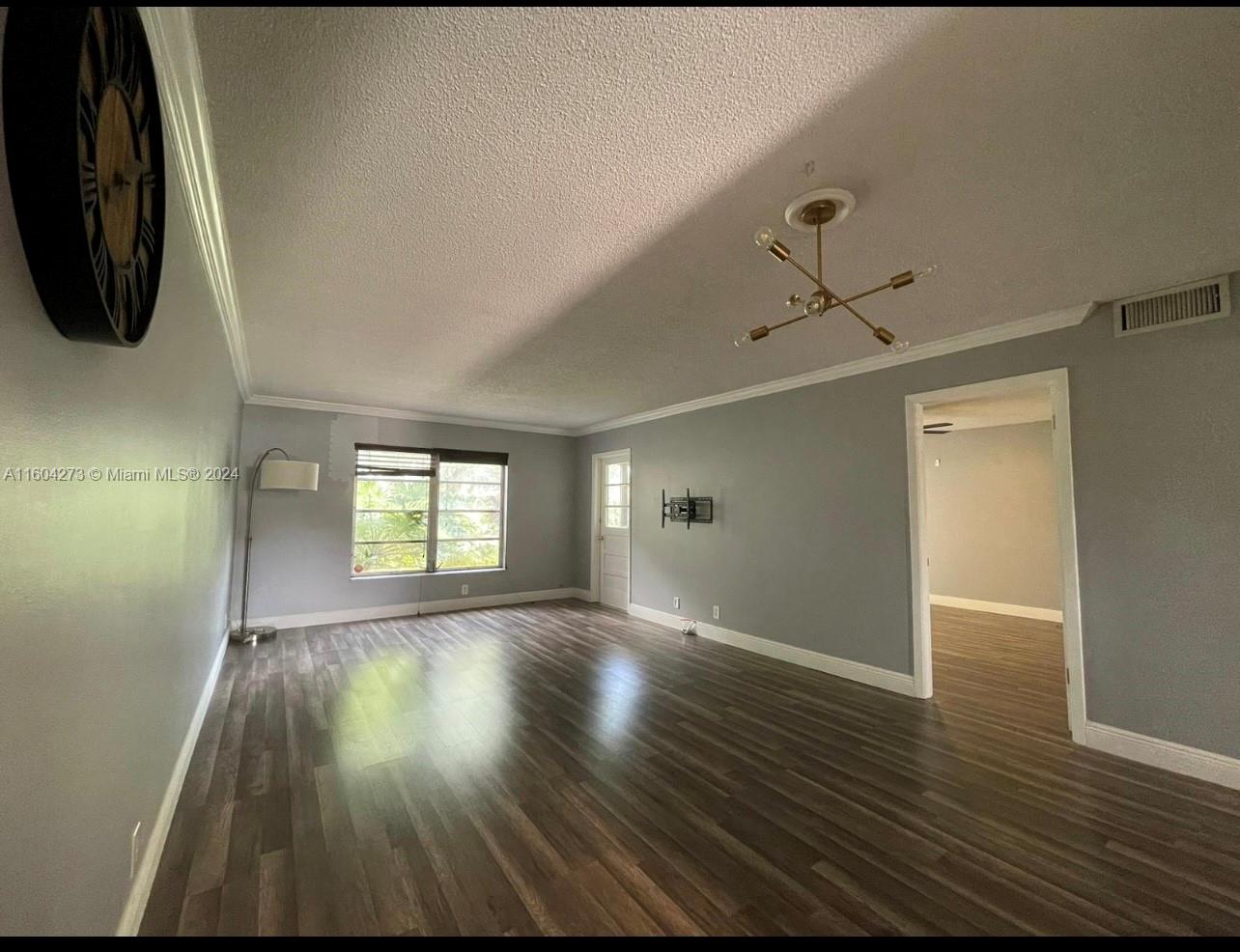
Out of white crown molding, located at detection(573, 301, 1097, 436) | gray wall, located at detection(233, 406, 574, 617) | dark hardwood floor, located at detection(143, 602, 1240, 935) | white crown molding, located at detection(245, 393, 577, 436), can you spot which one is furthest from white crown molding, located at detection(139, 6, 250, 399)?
white crown molding, located at detection(573, 301, 1097, 436)

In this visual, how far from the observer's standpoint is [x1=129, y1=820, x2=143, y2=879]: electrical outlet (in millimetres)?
1453

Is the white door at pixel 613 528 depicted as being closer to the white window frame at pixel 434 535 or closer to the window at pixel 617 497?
the window at pixel 617 497

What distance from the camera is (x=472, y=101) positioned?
1.43m

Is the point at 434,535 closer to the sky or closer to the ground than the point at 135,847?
closer to the sky

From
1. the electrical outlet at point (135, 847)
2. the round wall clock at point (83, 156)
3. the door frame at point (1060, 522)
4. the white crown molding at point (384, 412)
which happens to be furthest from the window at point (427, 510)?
the round wall clock at point (83, 156)

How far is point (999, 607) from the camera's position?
639cm

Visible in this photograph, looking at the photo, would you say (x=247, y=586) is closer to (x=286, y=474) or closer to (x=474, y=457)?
(x=286, y=474)

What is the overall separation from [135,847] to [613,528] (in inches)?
213

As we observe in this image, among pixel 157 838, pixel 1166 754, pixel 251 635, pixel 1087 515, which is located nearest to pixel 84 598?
pixel 157 838

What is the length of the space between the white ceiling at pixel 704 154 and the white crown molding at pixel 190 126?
0.05m

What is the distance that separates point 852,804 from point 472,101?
3.07 metres

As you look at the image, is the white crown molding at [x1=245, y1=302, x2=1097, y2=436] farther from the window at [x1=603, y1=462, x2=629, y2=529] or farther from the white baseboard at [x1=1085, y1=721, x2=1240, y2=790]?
the white baseboard at [x1=1085, y1=721, x2=1240, y2=790]

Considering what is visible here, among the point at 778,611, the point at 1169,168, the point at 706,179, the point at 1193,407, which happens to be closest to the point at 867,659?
the point at 778,611

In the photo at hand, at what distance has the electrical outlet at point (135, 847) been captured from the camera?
4.77 ft
